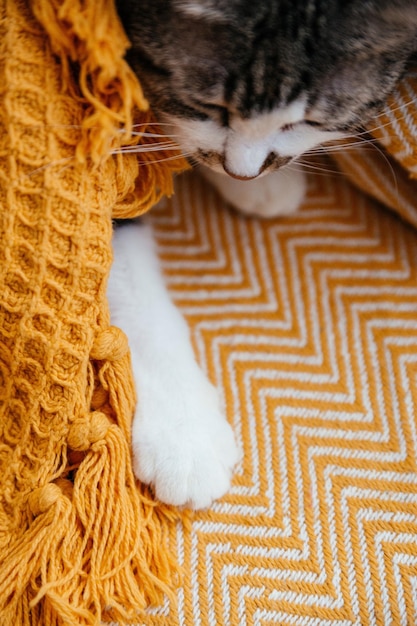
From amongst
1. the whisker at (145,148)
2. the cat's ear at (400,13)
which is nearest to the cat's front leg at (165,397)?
the whisker at (145,148)

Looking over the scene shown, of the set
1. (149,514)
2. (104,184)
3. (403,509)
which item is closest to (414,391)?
(403,509)

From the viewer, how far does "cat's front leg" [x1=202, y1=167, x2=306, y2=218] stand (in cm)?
102

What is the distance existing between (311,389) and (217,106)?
40 cm

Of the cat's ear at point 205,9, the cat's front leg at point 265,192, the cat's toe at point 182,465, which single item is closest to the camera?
the cat's ear at point 205,9

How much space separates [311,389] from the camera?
0.92 metres

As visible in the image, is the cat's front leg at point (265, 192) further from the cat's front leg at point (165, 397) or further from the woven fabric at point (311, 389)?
the cat's front leg at point (165, 397)

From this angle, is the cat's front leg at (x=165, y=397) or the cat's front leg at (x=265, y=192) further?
the cat's front leg at (x=265, y=192)

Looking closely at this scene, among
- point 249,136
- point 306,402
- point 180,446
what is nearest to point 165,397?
point 180,446

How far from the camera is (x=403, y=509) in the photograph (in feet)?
2.68

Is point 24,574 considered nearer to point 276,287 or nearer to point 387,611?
point 387,611

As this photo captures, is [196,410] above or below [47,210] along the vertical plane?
below

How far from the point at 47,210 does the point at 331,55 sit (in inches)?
13.3

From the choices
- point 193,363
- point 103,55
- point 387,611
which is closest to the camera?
point 103,55

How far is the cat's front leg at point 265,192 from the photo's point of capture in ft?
3.34
